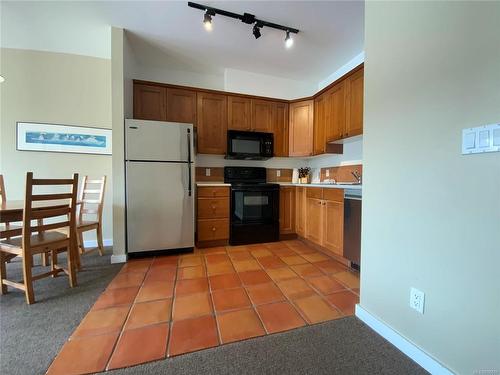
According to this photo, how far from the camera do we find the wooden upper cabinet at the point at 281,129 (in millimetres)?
3480

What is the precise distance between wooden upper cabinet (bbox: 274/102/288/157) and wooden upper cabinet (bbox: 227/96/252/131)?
480 mm

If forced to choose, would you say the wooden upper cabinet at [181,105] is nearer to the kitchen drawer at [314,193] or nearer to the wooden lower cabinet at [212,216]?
→ the wooden lower cabinet at [212,216]

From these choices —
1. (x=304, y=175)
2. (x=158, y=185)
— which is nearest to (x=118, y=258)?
(x=158, y=185)

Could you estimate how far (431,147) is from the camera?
3.39 ft

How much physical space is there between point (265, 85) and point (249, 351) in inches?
142

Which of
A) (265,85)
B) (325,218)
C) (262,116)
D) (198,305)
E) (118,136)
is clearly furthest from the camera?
(265,85)

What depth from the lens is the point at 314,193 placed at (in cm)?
291

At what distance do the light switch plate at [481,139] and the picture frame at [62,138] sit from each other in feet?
11.9

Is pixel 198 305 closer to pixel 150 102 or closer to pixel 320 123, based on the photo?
pixel 150 102

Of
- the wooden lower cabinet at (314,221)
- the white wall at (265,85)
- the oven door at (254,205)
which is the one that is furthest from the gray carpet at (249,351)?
the white wall at (265,85)

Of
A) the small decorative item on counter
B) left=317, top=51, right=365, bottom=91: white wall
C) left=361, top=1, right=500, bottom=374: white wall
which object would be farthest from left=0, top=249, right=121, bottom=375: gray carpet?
left=317, top=51, right=365, bottom=91: white wall

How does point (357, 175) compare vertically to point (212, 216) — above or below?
above

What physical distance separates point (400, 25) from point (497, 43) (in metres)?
0.55

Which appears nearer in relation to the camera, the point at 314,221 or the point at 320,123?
the point at 314,221
